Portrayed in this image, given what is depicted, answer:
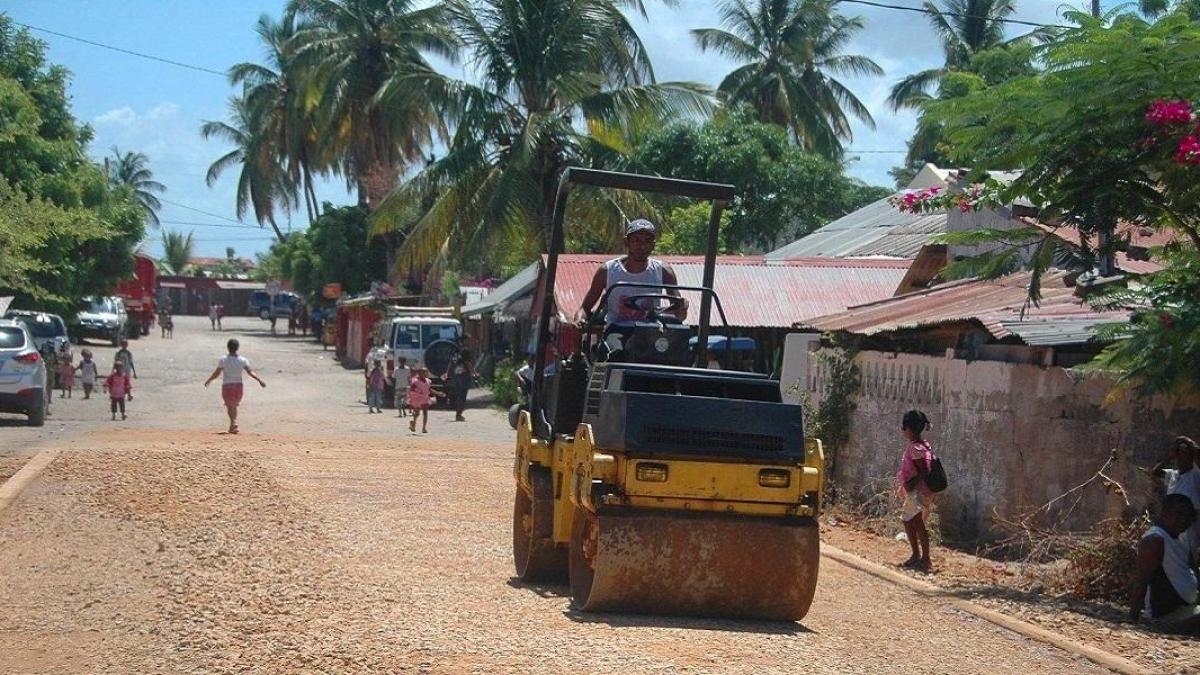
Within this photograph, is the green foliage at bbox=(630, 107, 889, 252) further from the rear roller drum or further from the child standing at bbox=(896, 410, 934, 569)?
the rear roller drum

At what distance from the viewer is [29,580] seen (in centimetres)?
973

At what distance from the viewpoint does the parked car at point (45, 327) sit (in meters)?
34.0

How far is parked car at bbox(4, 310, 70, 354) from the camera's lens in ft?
111

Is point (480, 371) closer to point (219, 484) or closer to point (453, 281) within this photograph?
point (453, 281)

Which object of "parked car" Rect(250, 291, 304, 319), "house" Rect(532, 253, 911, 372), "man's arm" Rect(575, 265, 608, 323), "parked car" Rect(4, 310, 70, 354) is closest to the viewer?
"man's arm" Rect(575, 265, 608, 323)

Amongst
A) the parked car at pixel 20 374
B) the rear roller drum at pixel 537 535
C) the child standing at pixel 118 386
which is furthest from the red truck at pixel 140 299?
the rear roller drum at pixel 537 535

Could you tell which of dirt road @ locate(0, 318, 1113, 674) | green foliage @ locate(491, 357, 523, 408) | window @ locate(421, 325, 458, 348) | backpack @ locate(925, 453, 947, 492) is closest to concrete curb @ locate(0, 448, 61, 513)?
dirt road @ locate(0, 318, 1113, 674)

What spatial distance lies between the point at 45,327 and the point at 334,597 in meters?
29.4

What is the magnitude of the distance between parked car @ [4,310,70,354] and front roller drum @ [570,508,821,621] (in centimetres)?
2782

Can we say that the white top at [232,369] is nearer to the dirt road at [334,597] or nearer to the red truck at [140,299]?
the dirt road at [334,597]

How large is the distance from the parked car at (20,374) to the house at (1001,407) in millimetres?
13631

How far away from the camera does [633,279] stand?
9.70 metres

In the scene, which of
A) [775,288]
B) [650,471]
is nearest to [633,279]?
[650,471]

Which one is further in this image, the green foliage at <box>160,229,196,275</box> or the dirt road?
the green foliage at <box>160,229,196,275</box>
